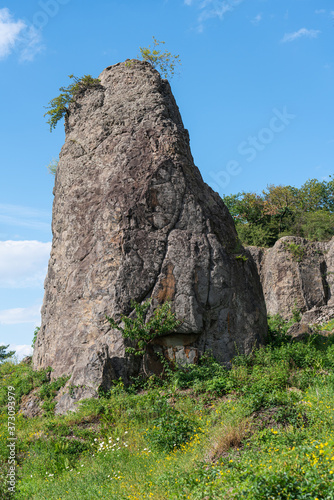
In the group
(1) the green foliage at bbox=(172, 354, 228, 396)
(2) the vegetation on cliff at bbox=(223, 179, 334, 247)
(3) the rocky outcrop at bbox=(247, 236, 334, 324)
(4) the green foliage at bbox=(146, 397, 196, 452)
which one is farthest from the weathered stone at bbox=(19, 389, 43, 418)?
(2) the vegetation on cliff at bbox=(223, 179, 334, 247)

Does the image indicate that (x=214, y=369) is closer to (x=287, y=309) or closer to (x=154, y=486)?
(x=154, y=486)

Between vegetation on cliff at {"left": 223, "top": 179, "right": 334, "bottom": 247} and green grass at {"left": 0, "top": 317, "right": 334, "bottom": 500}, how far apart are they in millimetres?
22902

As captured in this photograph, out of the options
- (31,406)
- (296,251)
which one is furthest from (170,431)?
(296,251)

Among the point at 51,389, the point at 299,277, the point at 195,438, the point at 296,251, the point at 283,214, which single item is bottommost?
the point at 195,438

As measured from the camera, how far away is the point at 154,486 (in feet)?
19.1

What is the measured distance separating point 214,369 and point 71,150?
8.39 m

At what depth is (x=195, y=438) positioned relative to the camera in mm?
7379

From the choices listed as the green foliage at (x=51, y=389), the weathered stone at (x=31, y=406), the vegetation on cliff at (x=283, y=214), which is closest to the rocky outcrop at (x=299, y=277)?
the vegetation on cliff at (x=283, y=214)

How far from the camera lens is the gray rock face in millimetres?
11633

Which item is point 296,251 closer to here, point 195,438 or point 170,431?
point 170,431

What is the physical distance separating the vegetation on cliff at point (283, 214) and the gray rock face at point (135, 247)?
20.5 m

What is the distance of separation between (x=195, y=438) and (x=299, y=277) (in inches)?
737

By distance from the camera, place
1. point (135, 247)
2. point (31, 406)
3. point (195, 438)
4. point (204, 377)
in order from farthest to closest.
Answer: point (135, 247), point (31, 406), point (204, 377), point (195, 438)

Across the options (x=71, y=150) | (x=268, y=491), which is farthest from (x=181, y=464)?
(x=71, y=150)
